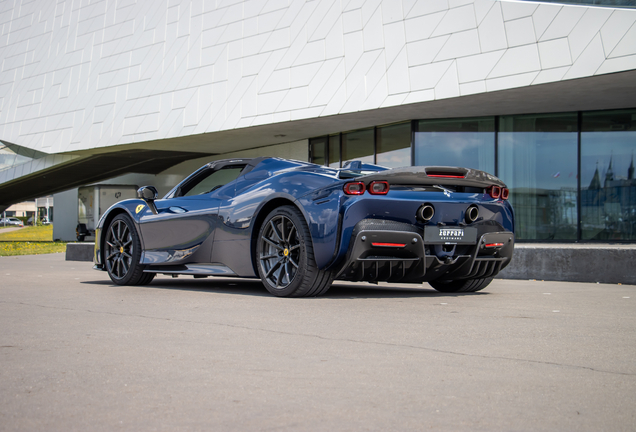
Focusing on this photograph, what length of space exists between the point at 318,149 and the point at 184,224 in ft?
51.3

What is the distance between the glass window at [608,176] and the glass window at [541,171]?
28 centimetres

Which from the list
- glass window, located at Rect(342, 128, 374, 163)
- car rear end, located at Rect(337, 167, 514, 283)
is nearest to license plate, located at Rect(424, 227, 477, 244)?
car rear end, located at Rect(337, 167, 514, 283)

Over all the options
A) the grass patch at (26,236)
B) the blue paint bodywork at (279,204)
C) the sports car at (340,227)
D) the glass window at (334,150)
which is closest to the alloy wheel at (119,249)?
the blue paint bodywork at (279,204)

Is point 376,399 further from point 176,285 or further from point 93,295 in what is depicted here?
point 176,285

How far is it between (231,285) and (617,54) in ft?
30.1

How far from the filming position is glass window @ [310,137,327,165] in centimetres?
2228

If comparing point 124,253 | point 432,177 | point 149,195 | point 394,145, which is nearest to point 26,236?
point 394,145

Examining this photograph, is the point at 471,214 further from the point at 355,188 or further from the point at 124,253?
the point at 124,253

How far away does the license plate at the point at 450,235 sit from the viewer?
19.0 feet

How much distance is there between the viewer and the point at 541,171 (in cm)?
1762

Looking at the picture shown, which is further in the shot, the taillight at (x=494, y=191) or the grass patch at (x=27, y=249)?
the grass patch at (x=27, y=249)

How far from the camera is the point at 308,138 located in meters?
22.9

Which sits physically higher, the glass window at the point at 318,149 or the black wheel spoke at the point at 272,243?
the glass window at the point at 318,149

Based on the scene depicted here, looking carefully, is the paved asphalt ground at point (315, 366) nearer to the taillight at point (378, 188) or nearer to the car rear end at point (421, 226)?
the car rear end at point (421, 226)
